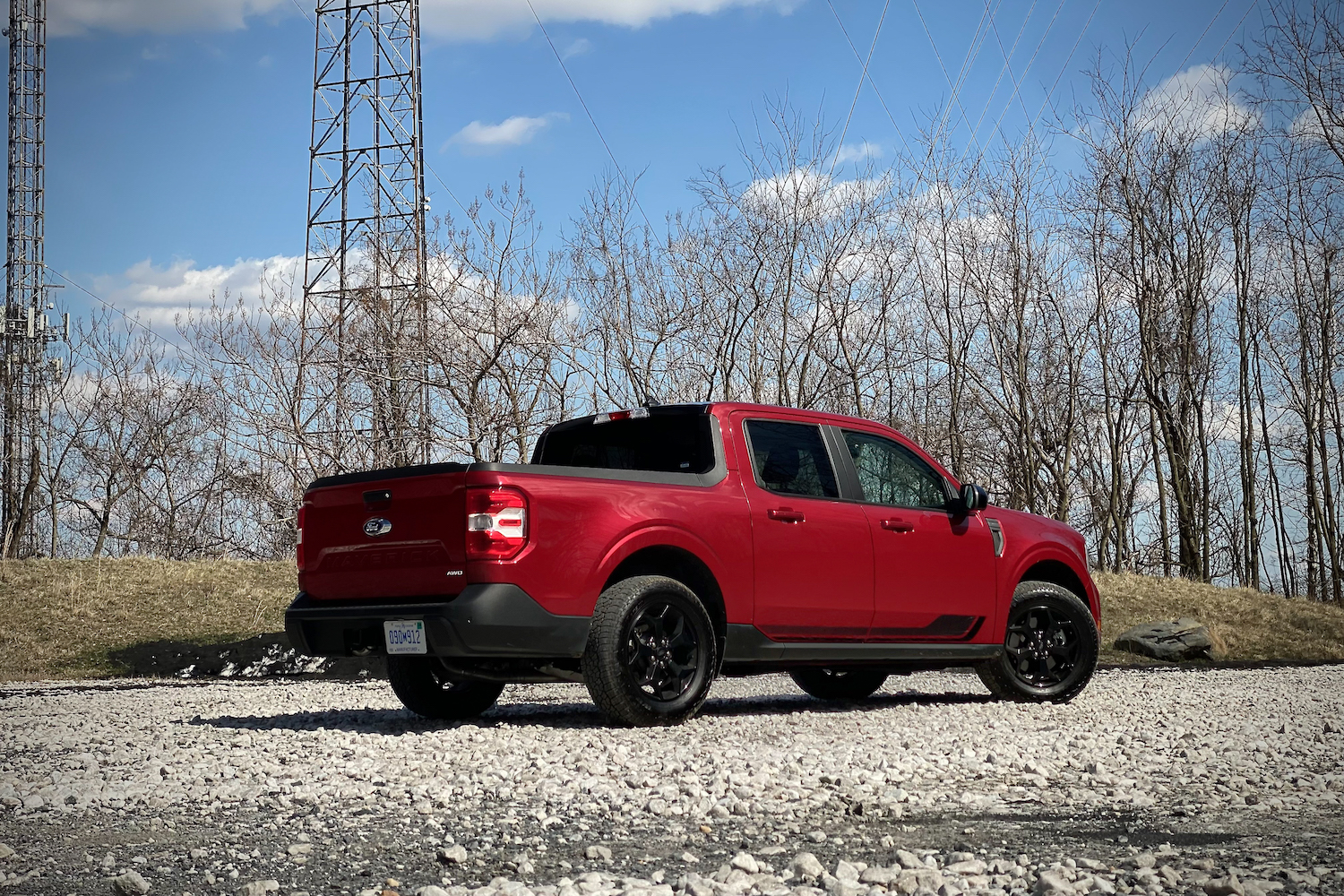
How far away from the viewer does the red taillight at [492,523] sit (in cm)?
652

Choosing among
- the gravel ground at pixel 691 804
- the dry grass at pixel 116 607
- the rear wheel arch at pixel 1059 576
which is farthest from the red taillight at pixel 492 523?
the dry grass at pixel 116 607

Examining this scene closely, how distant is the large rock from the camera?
16.9m

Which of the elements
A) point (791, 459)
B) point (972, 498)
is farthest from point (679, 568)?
point (972, 498)

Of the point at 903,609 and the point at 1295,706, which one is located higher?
the point at 903,609

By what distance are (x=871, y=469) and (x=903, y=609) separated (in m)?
0.99

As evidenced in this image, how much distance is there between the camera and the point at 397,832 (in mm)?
4410

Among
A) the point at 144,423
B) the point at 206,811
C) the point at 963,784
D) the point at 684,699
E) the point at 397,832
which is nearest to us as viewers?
the point at 397,832

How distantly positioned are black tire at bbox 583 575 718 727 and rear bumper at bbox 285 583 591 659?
15 centimetres

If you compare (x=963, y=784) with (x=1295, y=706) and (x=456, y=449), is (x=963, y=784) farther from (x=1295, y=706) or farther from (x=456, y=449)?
(x=456, y=449)

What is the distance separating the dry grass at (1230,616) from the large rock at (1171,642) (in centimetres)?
19

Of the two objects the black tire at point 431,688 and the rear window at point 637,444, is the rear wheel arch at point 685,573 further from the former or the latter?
the black tire at point 431,688

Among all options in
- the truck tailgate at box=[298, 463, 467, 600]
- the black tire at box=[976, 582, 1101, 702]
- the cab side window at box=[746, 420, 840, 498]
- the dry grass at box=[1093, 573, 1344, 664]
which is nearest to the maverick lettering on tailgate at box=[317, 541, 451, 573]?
the truck tailgate at box=[298, 463, 467, 600]

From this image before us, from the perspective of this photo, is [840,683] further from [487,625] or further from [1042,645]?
[487,625]

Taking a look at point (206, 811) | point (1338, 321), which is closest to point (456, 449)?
point (206, 811)
